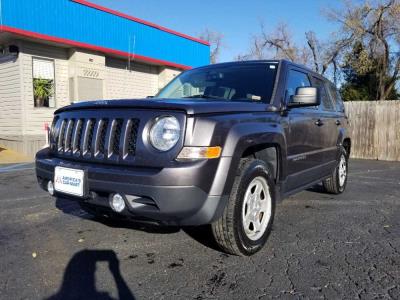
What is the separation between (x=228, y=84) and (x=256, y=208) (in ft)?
4.75

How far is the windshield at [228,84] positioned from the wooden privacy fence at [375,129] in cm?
889

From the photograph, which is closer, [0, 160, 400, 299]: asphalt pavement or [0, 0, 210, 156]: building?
[0, 160, 400, 299]: asphalt pavement

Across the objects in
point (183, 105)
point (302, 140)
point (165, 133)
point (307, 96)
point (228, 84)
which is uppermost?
point (228, 84)

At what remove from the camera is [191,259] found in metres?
3.47

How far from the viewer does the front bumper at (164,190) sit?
2.85 meters

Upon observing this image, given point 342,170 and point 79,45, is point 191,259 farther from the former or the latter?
point 79,45

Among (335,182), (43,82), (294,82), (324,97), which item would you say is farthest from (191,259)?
(43,82)

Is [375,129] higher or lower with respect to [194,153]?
lower

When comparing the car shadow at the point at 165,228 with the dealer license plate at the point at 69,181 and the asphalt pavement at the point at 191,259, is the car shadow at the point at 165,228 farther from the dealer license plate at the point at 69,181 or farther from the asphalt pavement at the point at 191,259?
the dealer license plate at the point at 69,181

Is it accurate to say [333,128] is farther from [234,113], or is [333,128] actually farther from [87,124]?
[87,124]

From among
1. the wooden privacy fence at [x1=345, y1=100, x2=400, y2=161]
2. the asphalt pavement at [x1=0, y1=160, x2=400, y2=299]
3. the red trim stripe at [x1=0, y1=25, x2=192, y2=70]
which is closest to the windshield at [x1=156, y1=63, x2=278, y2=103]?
the asphalt pavement at [x1=0, y1=160, x2=400, y2=299]

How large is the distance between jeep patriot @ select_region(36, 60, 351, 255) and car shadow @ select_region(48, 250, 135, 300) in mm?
387

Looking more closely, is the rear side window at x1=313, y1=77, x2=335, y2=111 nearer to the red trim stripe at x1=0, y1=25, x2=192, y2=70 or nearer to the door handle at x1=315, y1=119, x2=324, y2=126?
the door handle at x1=315, y1=119, x2=324, y2=126

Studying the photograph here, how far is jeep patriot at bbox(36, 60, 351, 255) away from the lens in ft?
9.56
